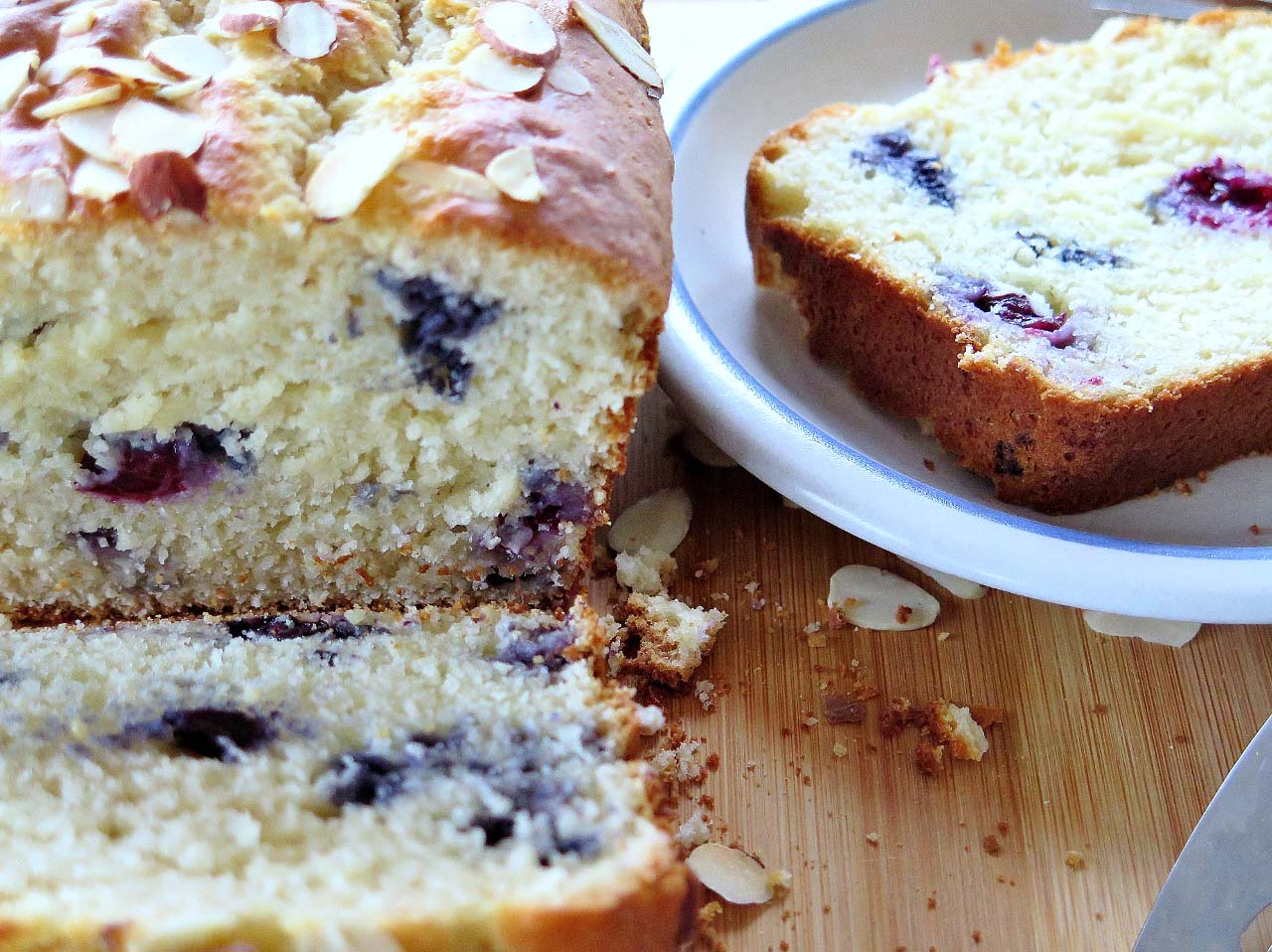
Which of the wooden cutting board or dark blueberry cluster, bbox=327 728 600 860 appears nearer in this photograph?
dark blueberry cluster, bbox=327 728 600 860

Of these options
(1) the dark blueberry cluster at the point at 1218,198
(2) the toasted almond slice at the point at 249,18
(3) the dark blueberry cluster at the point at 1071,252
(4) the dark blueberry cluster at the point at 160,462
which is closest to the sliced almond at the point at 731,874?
(4) the dark blueberry cluster at the point at 160,462

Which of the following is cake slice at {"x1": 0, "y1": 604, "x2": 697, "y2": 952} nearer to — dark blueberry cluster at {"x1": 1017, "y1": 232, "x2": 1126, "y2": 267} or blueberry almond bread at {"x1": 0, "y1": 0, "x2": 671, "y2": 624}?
blueberry almond bread at {"x1": 0, "y1": 0, "x2": 671, "y2": 624}

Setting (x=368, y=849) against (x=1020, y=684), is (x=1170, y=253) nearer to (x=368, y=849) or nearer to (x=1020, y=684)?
(x=1020, y=684)

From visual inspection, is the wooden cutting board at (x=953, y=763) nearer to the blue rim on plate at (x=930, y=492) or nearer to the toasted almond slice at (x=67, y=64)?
the blue rim on plate at (x=930, y=492)

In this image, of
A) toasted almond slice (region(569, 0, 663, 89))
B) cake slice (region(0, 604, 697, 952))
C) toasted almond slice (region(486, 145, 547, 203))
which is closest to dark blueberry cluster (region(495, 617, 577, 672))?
cake slice (region(0, 604, 697, 952))

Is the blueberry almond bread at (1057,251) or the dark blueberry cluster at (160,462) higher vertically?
the dark blueberry cluster at (160,462)

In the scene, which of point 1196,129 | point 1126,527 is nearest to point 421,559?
point 1126,527
